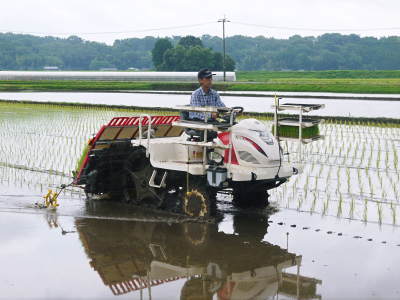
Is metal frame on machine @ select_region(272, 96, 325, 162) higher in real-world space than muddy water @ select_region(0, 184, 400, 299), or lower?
higher

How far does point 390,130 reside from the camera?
2053 centimetres

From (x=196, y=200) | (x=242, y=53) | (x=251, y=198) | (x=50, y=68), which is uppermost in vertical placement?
(x=242, y=53)

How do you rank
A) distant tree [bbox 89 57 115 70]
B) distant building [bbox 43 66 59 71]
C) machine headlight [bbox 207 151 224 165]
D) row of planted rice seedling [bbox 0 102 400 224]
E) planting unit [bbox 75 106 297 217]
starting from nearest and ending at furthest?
planting unit [bbox 75 106 297 217] → machine headlight [bbox 207 151 224 165] → row of planted rice seedling [bbox 0 102 400 224] → distant building [bbox 43 66 59 71] → distant tree [bbox 89 57 115 70]

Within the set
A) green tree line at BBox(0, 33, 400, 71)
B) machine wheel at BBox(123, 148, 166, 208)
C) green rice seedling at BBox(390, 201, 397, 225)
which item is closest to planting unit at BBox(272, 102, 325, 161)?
green rice seedling at BBox(390, 201, 397, 225)

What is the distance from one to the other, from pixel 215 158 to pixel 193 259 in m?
1.84

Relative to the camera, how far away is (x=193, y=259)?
25.2 ft

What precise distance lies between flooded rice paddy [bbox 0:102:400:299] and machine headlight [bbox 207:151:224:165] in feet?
2.66

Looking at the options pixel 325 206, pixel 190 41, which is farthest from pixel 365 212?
pixel 190 41

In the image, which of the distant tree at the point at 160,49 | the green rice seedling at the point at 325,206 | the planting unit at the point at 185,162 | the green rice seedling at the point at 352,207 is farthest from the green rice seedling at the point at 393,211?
the distant tree at the point at 160,49

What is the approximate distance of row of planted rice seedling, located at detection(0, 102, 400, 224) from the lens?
34.4 feet

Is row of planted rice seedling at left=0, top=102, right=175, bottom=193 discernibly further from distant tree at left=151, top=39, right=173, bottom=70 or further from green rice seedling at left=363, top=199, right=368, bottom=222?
distant tree at left=151, top=39, right=173, bottom=70

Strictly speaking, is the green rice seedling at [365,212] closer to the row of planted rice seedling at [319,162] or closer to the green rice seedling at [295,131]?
the row of planted rice seedling at [319,162]

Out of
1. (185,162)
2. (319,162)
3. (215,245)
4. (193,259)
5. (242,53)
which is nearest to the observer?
(193,259)

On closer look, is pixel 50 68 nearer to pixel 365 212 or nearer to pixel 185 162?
pixel 185 162
